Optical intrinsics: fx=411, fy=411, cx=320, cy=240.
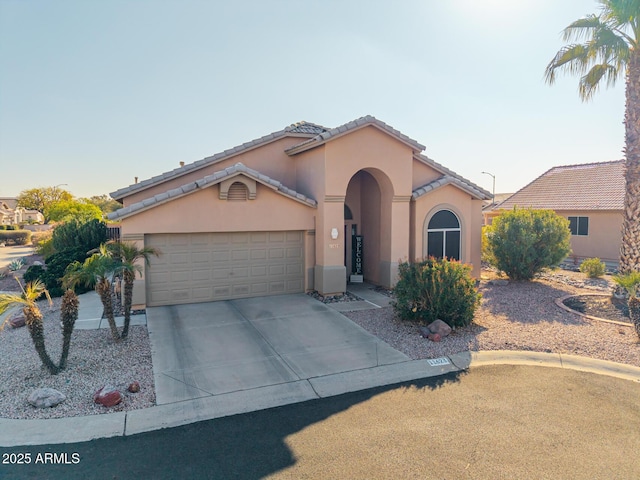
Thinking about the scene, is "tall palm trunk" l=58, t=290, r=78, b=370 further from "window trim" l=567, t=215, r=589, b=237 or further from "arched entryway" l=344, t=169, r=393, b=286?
"window trim" l=567, t=215, r=589, b=237

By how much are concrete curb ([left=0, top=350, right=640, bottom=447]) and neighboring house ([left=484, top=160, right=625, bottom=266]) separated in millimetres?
14031

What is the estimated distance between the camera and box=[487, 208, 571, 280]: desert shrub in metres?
15.0

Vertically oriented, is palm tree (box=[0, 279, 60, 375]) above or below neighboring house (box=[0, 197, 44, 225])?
below

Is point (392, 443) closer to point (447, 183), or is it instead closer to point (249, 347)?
point (249, 347)

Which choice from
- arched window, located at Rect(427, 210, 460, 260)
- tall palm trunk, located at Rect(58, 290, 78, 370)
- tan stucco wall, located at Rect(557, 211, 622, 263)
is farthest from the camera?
tan stucco wall, located at Rect(557, 211, 622, 263)

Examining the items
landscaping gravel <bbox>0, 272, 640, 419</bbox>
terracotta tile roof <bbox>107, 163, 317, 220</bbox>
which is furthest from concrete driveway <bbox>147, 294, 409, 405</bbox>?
terracotta tile roof <bbox>107, 163, 317, 220</bbox>

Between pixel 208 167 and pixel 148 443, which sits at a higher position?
pixel 208 167

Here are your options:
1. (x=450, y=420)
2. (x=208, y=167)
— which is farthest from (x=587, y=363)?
(x=208, y=167)

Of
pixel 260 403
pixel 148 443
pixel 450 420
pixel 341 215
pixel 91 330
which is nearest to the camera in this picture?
pixel 148 443

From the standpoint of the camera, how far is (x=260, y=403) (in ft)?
21.4

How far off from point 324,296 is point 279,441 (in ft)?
27.1

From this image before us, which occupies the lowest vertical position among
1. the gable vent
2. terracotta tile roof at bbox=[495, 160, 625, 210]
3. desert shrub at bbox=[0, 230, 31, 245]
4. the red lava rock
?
the red lava rock

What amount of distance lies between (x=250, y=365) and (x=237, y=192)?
6.41m

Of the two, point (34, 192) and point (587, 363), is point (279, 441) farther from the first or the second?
point (34, 192)
